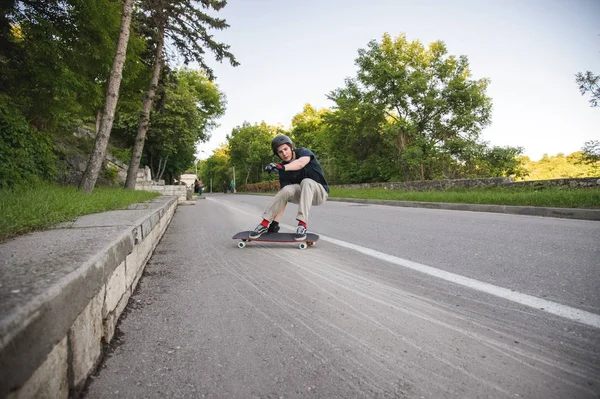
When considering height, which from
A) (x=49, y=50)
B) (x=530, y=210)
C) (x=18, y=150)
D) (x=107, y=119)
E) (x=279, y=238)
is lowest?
(x=279, y=238)

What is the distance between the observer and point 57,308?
3.51 feet

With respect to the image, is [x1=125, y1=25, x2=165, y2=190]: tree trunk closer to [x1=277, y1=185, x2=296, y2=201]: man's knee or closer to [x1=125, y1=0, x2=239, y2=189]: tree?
[x1=125, y1=0, x2=239, y2=189]: tree

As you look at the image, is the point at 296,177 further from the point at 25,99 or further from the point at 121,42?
the point at 25,99

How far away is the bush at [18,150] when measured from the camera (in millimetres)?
6918

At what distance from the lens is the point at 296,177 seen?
4.63 m

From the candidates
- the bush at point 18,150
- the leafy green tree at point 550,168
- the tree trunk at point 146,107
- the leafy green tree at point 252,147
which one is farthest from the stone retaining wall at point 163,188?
the leafy green tree at point 252,147

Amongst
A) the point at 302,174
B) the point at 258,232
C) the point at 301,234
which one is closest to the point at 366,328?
the point at 301,234

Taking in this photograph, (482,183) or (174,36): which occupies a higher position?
(174,36)

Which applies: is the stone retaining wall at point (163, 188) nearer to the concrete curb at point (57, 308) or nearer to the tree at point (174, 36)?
the tree at point (174, 36)

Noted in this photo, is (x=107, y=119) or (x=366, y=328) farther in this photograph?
(x=107, y=119)

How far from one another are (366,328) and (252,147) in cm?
5517

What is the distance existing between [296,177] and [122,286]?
9.50 ft

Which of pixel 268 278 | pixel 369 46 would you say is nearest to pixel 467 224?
pixel 268 278

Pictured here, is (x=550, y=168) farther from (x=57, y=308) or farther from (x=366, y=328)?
(x=57, y=308)
